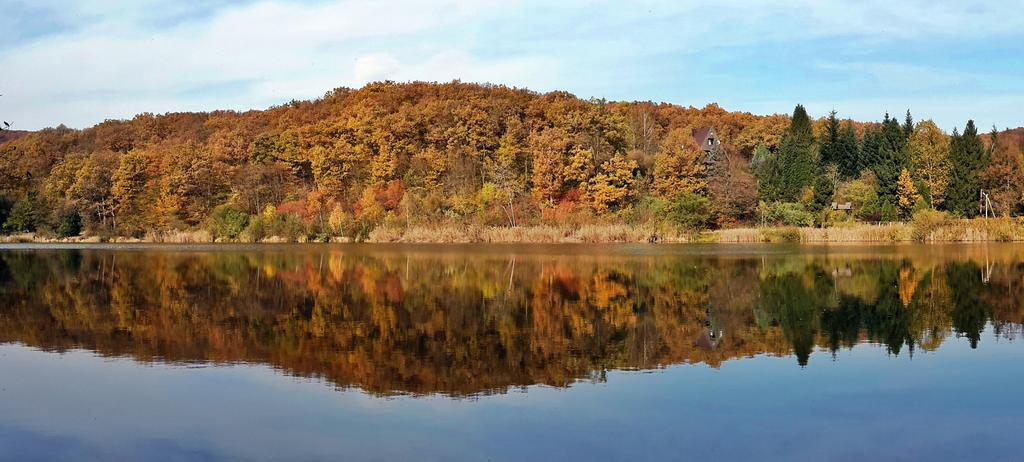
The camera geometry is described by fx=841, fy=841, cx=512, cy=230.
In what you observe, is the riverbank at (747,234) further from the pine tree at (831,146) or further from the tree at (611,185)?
the pine tree at (831,146)

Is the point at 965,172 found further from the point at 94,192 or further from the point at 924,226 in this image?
the point at 94,192

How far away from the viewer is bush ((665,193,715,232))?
4850cm

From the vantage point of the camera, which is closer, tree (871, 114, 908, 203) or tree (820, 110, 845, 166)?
tree (871, 114, 908, 203)

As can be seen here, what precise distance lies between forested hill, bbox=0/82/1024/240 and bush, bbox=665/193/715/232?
12 cm

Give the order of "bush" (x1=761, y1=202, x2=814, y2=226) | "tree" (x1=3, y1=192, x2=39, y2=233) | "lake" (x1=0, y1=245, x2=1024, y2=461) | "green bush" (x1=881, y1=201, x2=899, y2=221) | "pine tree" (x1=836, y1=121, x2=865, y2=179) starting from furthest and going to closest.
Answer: "tree" (x1=3, y1=192, x2=39, y2=233), "pine tree" (x1=836, y1=121, x2=865, y2=179), "green bush" (x1=881, y1=201, x2=899, y2=221), "bush" (x1=761, y1=202, x2=814, y2=226), "lake" (x1=0, y1=245, x2=1024, y2=461)

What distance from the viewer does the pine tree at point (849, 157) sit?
66125mm

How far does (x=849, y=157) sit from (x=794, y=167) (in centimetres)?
1086

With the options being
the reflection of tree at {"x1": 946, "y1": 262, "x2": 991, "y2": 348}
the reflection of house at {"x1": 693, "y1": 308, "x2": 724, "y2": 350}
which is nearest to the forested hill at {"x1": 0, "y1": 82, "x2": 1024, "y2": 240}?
the reflection of tree at {"x1": 946, "y1": 262, "x2": 991, "y2": 348}

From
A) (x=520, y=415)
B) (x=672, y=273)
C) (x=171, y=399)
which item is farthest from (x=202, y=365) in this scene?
(x=672, y=273)

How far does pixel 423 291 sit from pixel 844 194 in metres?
47.3

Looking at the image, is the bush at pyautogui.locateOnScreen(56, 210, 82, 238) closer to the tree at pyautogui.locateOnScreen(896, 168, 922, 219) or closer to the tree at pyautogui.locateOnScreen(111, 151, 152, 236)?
the tree at pyautogui.locateOnScreen(111, 151, 152, 236)

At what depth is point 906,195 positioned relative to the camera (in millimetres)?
56469

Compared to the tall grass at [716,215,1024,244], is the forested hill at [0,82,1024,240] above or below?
above

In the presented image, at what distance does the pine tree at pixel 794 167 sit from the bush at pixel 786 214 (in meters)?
2.83
